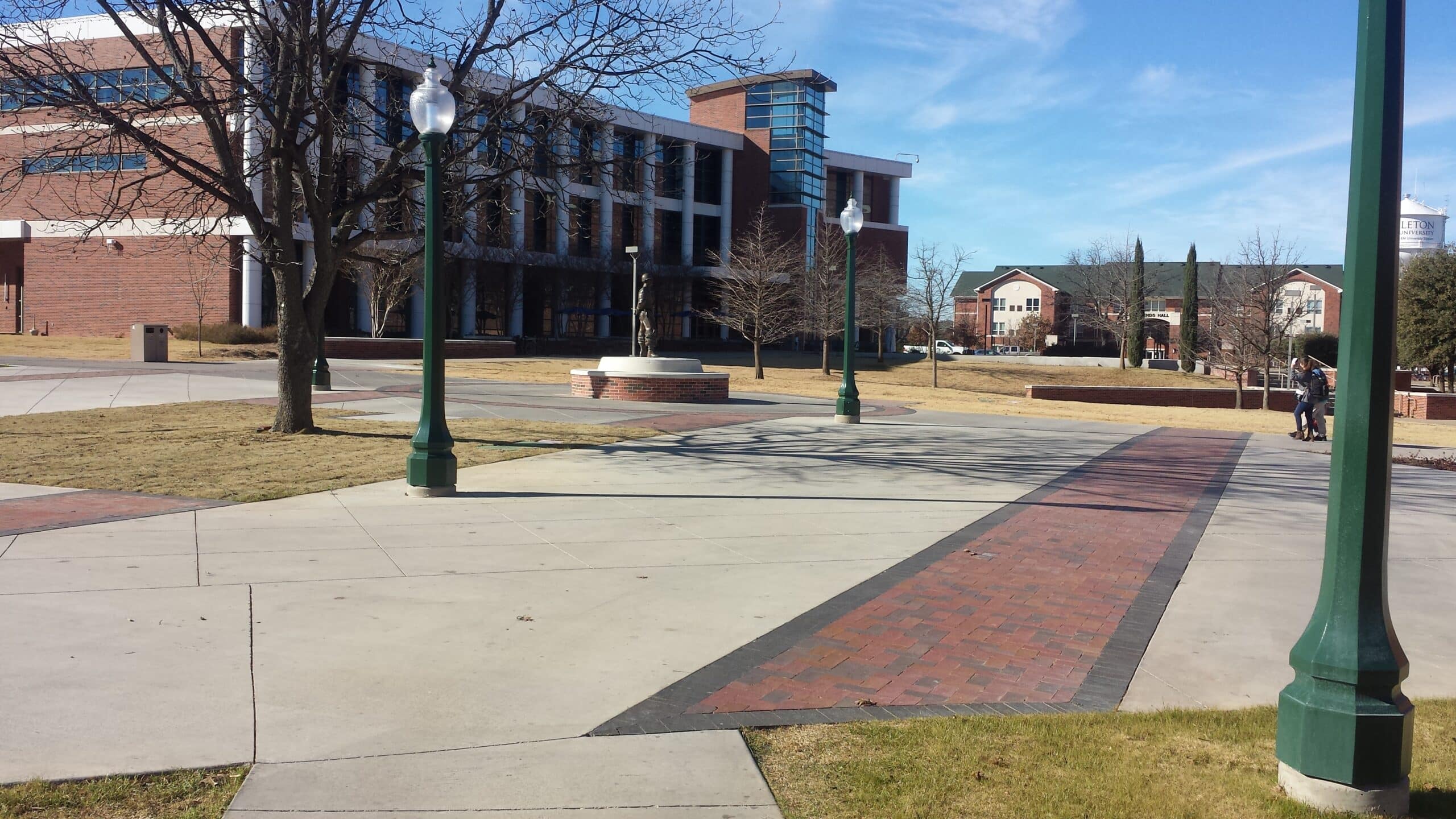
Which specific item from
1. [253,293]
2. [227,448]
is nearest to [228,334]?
[253,293]

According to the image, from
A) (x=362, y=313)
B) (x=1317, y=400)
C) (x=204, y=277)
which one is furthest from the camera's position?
(x=362, y=313)

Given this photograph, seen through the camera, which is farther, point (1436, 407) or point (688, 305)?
point (688, 305)

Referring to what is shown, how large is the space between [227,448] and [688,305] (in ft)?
189

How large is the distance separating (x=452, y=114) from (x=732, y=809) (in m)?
8.54

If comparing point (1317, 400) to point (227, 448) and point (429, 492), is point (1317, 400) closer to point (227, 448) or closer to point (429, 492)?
point (429, 492)

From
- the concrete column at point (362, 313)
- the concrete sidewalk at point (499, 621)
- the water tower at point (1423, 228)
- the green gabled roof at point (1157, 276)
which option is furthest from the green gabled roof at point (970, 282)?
the concrete sidewalk at point (499, 621)

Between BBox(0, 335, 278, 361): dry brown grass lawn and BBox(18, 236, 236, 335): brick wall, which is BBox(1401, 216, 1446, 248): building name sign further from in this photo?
BBox(18, 236, 236, 335): brick wall

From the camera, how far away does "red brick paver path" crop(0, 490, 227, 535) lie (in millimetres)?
8398

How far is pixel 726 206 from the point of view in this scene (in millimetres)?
72688

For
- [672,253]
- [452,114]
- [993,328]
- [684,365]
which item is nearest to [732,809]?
[452,114]

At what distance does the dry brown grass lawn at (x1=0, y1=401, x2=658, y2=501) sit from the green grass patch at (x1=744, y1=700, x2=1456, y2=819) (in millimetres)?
7288

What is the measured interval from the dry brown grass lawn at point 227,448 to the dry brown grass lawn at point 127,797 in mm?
6328

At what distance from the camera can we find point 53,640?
536cm

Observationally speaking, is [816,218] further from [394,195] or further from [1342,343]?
[1342,343]
